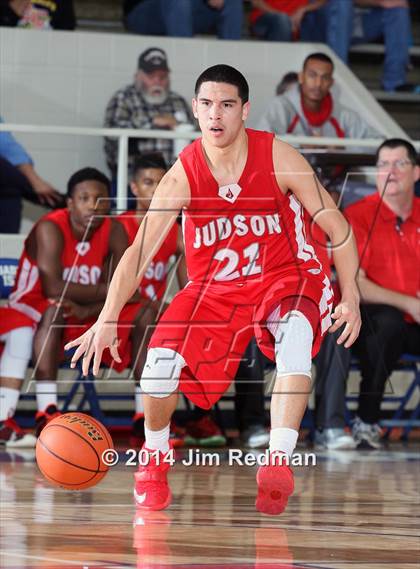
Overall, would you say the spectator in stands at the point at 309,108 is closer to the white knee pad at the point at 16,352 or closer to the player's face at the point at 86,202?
the player's face at the point at 86,202

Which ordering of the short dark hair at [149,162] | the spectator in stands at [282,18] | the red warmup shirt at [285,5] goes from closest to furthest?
the short dark hair at [149,162]
the spectator in stands at [282,18]
the red warmup shirt at [285,5]

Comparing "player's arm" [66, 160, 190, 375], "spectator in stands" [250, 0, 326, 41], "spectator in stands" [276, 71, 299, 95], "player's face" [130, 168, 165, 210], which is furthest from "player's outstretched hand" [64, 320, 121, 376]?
"spectator in stands" [250, 0, 326, 41]

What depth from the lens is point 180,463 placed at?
5848 mm

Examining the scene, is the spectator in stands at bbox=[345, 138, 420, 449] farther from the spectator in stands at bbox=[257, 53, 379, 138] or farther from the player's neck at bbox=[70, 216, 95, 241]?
the player's neck at bbox=[70, 216, 95, 241]

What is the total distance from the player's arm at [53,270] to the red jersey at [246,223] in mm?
2457

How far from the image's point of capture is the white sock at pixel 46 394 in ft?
20.9

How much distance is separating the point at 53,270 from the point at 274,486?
10.4 ft

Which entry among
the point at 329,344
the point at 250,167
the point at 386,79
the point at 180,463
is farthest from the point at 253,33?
the point at 250,167

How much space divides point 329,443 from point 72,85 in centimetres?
389

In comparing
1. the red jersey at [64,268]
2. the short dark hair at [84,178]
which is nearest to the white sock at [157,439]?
the red jersey at [64,268]

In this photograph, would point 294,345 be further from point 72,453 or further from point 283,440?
point 72,453

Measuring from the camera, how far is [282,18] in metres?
9.81

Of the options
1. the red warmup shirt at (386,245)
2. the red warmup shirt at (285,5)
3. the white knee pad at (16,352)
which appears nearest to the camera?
the white knee pad at (16,352)

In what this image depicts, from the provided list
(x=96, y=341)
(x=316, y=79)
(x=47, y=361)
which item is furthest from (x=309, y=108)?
(x=96, y=341)
